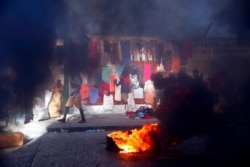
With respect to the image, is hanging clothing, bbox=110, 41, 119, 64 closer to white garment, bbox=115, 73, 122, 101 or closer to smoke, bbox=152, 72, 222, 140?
white garment, bbox=115, 73, 122, 101

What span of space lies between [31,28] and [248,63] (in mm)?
9693

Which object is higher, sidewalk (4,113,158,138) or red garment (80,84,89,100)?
red garment (80,84,89,100)

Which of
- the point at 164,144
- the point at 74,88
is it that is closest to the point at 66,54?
the point at 74,88

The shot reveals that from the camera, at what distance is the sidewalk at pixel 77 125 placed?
9.88 meters

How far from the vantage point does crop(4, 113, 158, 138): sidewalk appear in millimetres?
9880

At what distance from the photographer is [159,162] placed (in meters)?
6.04

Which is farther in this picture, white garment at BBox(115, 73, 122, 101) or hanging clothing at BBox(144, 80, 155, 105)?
hanging clothing at BBox(144, 80, 155, 105)

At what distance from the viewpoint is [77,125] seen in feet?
33.9

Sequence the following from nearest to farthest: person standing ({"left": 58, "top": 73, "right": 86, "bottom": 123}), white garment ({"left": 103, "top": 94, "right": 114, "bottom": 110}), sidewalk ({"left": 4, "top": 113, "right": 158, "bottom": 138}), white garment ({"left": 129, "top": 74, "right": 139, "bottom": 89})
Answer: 1. sidewalk ({"left": 4, "top": 113, "right": 158, "bottom": 138})
2. person standing ({"left": 58, "top": 73, "right": 86, "bottom": 123})
3. white garment ({"left": 103, "top": 94, "right": 114, "bottom": 110})
4. white garment ({"left": 129, "top": 74, "right": 139, "bottom": 89})

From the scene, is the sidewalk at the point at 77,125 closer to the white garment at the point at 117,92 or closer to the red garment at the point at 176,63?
the white garment at the point at 117,92

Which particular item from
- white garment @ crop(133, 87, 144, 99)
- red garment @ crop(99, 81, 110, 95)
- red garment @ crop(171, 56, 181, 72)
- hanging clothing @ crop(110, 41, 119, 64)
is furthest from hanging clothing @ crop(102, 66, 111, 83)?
red garment @ crop(171, 56, 181, 72)

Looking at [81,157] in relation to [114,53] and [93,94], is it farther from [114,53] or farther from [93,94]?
[114,53]

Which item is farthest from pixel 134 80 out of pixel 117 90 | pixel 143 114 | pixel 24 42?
pixel 24 42

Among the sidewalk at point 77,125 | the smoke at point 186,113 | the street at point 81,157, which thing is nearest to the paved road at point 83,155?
the street at point 81,157
